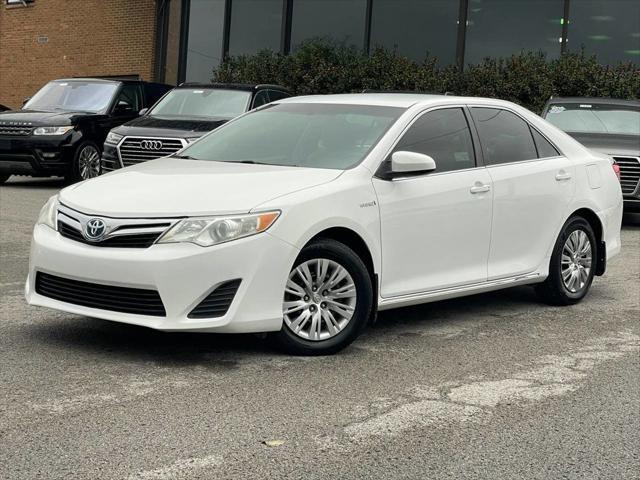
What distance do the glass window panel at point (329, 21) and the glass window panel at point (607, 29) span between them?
15.5ft

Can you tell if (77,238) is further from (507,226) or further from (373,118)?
(507,226)

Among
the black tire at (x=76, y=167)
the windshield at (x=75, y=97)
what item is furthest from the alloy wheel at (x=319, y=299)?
the windshield at (x=75, y=97)

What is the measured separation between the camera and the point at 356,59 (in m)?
20.2

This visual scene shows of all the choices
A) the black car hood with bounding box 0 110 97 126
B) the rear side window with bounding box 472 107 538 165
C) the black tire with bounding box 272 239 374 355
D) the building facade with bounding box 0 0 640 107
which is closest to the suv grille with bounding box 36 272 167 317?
the black tire with bounding box 272 239 374 355

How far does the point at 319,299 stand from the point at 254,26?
769 inches

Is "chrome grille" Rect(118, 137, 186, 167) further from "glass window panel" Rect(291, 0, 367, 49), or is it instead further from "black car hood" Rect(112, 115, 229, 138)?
"glass window panel" Rect(291, 0, 367, 49)

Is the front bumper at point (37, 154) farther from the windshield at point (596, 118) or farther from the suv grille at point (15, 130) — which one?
the windshield at point (596, 118)

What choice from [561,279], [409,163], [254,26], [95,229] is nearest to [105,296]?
[95,229]

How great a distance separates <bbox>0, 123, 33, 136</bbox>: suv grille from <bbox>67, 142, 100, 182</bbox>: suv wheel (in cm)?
80

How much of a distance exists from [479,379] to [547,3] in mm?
17206

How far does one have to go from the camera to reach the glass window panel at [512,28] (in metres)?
20.9

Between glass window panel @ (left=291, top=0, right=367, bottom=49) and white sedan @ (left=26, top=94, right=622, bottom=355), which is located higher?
glass window panel @ (left=291, top=0, right=367, bottom=49)

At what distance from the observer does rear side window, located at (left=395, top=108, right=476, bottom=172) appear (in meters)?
6.42

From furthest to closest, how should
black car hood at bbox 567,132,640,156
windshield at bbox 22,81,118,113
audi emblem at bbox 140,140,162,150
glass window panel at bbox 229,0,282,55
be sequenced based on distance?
glass window panel at bbox 229,0,282,55, windshield at bbox 22,81,118,113, audi emblem at bbox 140,140,162,150, black car hood at bbox 567,132,640,156
